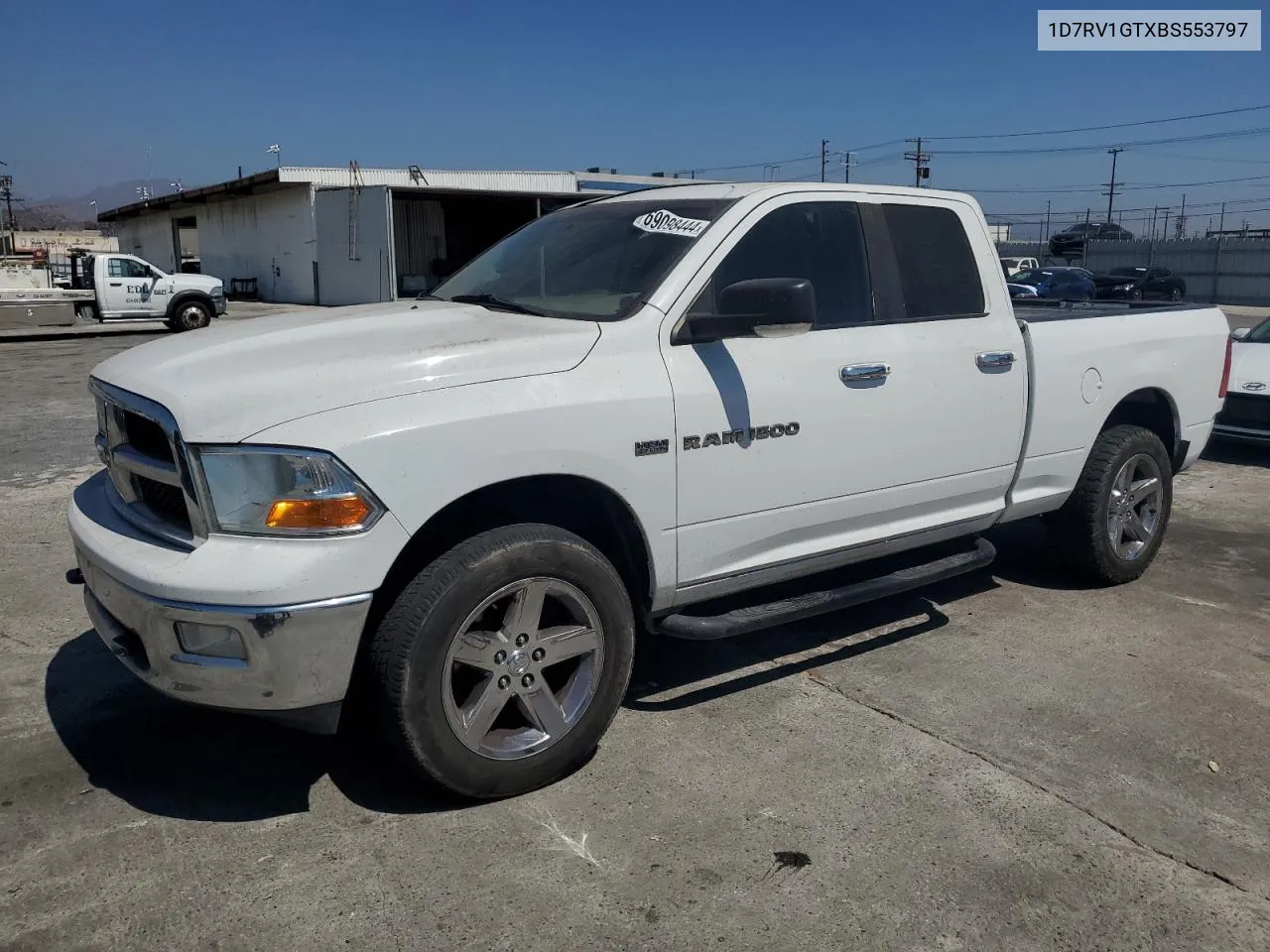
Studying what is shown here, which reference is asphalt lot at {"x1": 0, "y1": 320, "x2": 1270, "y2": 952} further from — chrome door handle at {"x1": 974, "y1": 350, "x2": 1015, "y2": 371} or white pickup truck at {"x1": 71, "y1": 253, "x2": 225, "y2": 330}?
white pickup truck at {"x1": 71, "y1": 253, "x2": 225, "y2": 330}

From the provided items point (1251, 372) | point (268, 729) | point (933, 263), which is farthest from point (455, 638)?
point (1251, 372)

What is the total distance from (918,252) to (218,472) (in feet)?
10.1

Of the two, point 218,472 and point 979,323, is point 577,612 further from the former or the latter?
point 979,323

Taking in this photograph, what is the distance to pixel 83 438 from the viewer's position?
945 cm

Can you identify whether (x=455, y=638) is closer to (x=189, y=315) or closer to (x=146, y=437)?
(x=146, y=437)

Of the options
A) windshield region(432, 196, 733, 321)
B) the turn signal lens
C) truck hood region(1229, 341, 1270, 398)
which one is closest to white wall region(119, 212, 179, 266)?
truck hood region(1229, 341, 1270, 398)

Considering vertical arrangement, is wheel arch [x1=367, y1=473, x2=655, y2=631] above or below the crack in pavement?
above

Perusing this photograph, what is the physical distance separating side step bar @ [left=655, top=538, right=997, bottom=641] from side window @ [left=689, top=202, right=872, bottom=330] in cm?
106

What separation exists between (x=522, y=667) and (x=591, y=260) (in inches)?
65.2

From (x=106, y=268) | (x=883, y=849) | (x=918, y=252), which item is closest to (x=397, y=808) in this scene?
(x=883, y=849)

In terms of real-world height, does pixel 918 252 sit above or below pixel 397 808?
above

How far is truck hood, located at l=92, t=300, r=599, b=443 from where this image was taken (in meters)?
2.97

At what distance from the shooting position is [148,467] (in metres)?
3.21

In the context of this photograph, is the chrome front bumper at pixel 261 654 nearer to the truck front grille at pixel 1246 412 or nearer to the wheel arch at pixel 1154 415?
the wheel arch at pixel 1154 415
